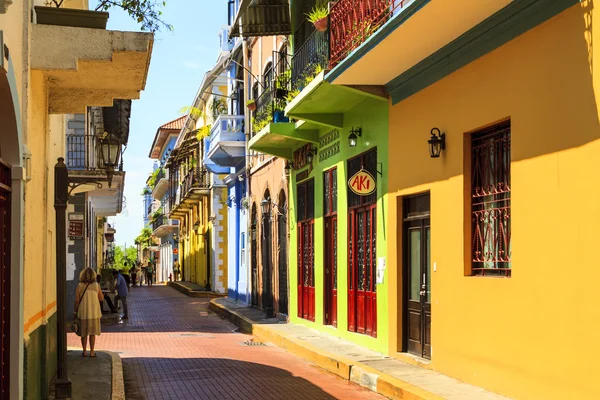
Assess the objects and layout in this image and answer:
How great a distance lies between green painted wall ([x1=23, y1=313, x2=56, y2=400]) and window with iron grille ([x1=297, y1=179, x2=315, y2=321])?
913cm

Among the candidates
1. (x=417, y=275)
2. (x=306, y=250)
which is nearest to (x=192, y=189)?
(x=306, y=250)

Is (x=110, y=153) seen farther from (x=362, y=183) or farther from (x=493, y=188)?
(x=493, y=188)

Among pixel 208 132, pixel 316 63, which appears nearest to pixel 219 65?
pixel 208 132

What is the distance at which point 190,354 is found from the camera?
1664 cm

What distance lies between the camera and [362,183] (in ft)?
48.3

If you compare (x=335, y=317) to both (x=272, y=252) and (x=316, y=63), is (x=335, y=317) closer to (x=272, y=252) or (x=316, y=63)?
(x=316, y=63)

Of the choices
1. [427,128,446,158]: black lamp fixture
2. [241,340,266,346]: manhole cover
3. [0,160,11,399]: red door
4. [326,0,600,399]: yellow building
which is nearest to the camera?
[0,160,11,399]: red door

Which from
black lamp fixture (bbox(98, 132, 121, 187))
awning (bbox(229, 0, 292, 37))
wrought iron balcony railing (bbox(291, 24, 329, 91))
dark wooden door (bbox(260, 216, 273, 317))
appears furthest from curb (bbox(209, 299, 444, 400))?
awning (bbox(229, 0, 292, 37))

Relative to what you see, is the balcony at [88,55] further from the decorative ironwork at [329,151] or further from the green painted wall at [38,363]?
the decorative ironwork at [329,151]

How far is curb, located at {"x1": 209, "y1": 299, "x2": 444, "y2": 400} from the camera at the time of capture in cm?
1073

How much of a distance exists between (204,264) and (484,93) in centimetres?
3378

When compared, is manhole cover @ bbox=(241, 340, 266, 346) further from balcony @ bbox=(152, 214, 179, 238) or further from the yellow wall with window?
balcony @ bbox=(152, 214, 179, 238)

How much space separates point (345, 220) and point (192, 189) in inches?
969

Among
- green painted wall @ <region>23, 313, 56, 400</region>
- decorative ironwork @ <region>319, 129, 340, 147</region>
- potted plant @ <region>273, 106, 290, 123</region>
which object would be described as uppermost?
potted plant @ <region>273, 106, 290, 123</region>
